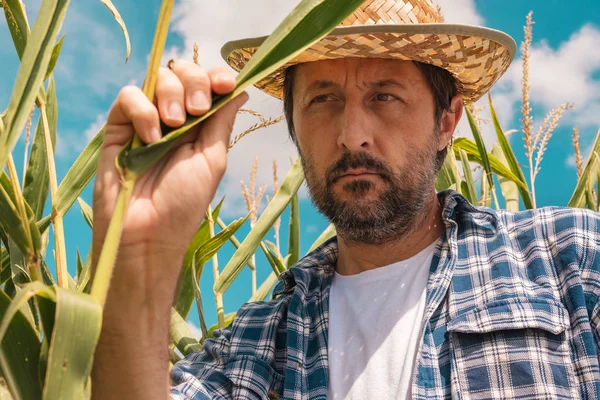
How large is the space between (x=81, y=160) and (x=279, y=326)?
19.7 inches

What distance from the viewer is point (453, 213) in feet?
3.81

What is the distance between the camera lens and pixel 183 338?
1189mm

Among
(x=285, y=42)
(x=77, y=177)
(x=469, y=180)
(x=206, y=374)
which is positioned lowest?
(x=206, y=374)

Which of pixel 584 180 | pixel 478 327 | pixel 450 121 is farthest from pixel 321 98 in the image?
pixel 584 180

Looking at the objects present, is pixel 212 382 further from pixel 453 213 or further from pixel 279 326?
pixel 453 213

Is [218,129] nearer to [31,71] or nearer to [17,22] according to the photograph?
[31,71]

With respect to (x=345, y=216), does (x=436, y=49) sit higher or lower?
higher

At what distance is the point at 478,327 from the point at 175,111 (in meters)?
0.67

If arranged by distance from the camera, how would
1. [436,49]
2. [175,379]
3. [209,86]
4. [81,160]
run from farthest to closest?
[436,49]
[175,379]
[81,160]
[209,86]

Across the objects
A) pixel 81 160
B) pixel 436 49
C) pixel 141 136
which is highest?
pixel 436 49

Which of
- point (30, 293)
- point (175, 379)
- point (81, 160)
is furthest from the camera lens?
point (175, 379)

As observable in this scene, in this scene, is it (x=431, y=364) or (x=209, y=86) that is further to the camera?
(x=431, y=364)

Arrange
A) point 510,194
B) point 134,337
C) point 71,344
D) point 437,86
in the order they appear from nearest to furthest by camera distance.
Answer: point 71,344 → point 134,337 → point 437,86 → point 510,194

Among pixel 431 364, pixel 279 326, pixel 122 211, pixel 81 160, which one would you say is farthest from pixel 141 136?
pixel 279 326
